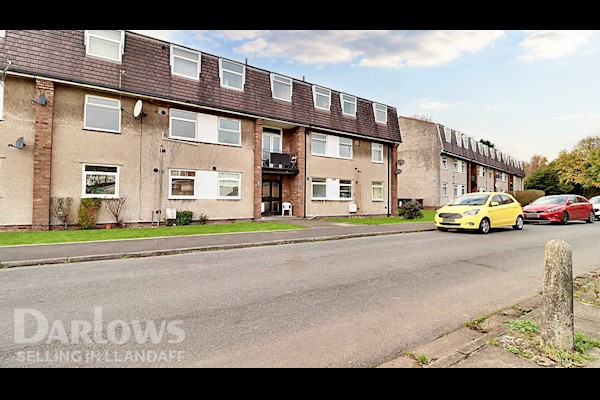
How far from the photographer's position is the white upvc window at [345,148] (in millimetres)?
21609

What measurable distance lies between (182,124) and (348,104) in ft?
38.3

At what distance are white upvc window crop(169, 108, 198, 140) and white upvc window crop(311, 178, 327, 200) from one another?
7858 mm

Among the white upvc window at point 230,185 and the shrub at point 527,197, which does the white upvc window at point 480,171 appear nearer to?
the shrub at point 527,197

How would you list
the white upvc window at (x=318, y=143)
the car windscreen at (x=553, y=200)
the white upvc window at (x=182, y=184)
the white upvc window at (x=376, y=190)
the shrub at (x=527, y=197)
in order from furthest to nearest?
the shrub at (x=527, y=197) → the white upvc window at (x=376, y=190) → the white upvc window at (x=318, y=143) → the car windscreen at (x=553, y=200) → the white upvc window at (x=182, y=184)

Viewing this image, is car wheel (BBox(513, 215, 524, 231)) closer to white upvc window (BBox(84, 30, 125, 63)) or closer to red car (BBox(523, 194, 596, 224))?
red car (BBox(523, 194, 596, 224))

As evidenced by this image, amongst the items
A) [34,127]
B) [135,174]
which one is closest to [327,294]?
[135,174]

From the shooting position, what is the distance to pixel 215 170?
1605 centimetres

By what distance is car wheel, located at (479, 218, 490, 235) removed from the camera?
12.3 metres

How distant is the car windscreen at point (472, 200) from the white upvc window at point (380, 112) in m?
11.7

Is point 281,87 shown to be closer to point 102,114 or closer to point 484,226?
point 102,114

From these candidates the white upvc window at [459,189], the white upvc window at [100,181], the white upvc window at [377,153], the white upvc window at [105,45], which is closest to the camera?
the white upvc window at [100,181]
